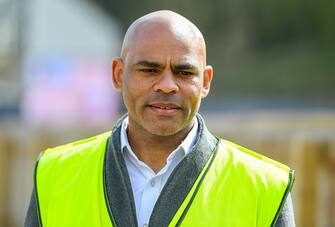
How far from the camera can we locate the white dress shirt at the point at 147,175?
3869 mm

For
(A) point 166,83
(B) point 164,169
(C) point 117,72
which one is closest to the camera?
(A) point 166,83

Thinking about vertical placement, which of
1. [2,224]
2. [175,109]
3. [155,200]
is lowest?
[2,224]

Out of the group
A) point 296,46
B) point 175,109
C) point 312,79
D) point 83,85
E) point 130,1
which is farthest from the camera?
point 130,1

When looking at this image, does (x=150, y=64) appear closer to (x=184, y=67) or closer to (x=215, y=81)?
(x=184, y=67)

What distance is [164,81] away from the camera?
152 inches

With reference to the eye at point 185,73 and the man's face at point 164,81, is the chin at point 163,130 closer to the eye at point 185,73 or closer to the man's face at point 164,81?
the man's face at point 164,81

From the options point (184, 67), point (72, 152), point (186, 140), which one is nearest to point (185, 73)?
point (184, 67)

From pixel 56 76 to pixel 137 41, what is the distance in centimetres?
1796

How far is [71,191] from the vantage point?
395 cm

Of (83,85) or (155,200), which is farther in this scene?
(83,85)

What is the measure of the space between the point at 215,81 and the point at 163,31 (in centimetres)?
3720

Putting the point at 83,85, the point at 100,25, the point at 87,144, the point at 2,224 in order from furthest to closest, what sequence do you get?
the point at 100,25, the point at 83,85, the point at 2,224, the point at 87,144

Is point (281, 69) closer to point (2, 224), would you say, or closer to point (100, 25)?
point (100, 25)

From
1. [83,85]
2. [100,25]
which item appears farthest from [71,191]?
[100,25]
